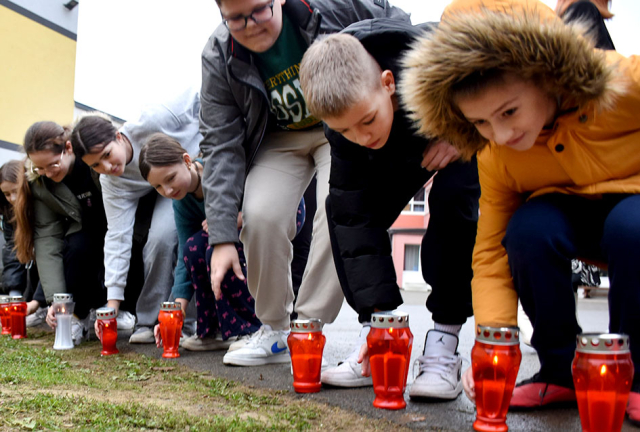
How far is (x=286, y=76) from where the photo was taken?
2.08m

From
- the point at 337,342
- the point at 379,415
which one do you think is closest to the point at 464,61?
the point at 379,415

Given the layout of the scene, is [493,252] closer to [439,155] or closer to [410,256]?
[439,155]

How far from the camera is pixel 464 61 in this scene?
1.17 m

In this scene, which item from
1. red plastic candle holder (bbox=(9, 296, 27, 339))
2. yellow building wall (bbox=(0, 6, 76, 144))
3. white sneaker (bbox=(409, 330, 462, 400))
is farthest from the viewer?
yellow building wall (bbox=(0, 6, 76, 144))

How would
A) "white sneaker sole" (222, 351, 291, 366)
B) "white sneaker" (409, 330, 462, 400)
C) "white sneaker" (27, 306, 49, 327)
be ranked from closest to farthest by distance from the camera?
"white sneaker" (409, 330, 462, 400) < "white sneaker sole" (222, 351, 291, 366) < "white sneaker" (27, 306, 49, 327)

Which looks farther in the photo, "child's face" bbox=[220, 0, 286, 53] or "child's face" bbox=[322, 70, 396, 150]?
"child's face" bbox=[220, 0, 286, 53]

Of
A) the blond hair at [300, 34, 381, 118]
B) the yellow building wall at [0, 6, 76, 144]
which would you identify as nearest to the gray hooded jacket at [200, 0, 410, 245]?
the blond hair at [300, 34, 381, 118]

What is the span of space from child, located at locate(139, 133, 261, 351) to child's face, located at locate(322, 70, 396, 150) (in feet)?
3.84

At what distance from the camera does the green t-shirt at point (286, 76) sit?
6.70ft

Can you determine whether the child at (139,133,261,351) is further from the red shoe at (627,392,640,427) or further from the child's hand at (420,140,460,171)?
the red shoe at (627,392,640,427)

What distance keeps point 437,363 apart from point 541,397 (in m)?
0.29

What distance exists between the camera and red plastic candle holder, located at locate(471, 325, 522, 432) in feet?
4.04

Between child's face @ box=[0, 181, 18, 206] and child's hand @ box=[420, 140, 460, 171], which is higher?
child's face @ box=[0, 181, 18, 206]

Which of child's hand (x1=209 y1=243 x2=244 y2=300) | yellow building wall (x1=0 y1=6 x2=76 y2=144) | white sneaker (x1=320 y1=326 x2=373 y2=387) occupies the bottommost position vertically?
white sneaker (x1=320 y1=326 x2=373 y2=387)
